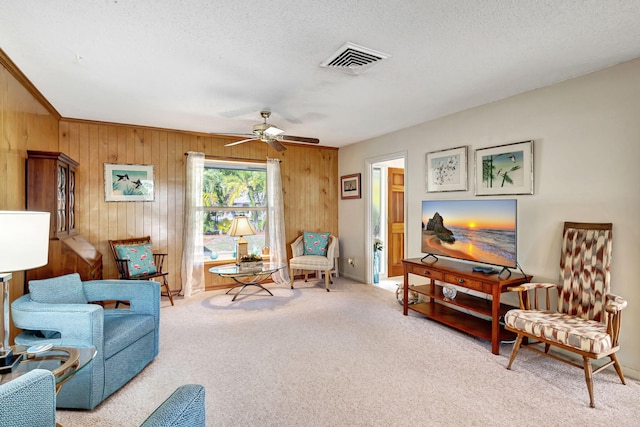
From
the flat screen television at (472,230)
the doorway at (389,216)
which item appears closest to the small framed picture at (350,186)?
the doorway at (389,216)

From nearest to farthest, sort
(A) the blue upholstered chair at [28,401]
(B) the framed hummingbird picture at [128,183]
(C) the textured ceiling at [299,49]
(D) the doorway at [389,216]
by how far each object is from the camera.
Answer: (A) the blue upholstered chair at [28,401], (C) the textured ceiling at [299,49], (B) the framed hummingbird picture at [128,183], (D) the doorway at [389,216]

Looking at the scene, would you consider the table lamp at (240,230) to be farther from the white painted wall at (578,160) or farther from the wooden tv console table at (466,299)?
the white painted wall at (578,160)

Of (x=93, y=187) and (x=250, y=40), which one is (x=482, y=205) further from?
(x=93, y=187)

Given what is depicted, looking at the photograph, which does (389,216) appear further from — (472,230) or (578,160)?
(578,160)

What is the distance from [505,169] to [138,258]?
4.50 m

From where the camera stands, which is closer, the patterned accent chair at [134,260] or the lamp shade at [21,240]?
the lamp shade at [21,240]

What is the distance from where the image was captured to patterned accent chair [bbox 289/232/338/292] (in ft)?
16.9

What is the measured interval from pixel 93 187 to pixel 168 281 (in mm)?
1645

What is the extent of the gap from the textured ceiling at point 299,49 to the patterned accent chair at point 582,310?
1430 millimetres

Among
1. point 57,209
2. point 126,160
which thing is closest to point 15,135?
point 57,209

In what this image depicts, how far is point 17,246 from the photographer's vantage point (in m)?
1.55

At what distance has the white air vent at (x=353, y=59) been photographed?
231cm

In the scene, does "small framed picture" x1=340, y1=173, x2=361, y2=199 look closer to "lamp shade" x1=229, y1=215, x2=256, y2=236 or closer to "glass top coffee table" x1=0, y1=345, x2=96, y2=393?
"lamp shade" x1=229, y1=215, x2=256, y2=236

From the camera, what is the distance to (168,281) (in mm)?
4809
